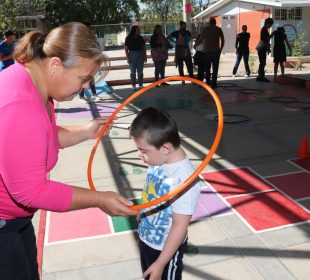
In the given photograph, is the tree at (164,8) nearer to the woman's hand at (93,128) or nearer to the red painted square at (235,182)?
the red painted square at (235,182)

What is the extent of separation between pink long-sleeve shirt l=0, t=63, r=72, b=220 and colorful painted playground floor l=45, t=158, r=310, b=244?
2300 millimetres

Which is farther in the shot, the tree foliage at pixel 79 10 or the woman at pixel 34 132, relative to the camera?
the tree foliage at pixel 79 10

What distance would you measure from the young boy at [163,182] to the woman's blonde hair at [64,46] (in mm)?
441

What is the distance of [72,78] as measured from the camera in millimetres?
1891

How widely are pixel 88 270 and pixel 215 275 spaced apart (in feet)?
3.60

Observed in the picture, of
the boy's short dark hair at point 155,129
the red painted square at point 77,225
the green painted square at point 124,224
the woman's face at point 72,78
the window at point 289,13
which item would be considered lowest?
the red painted square at point 77,225

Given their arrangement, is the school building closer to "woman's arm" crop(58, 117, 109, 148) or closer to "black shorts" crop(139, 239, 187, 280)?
"woman's arm" crop(58, 117, 109, 148)

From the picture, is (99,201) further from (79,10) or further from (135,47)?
(79,10)

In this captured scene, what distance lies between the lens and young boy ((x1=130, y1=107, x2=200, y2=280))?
6.82 feet

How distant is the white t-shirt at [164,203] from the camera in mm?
2096

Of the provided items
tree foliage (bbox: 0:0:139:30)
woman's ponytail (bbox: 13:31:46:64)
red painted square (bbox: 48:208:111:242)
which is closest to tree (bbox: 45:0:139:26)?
tree foliage (bbox: 0:0:139:30)

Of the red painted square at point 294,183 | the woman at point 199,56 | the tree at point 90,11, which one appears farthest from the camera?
the tree at point 90,11

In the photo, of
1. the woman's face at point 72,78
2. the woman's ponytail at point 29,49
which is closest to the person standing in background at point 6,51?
the woman's ponytail at point 29,49

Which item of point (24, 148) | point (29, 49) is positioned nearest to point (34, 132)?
point (24, 148)
